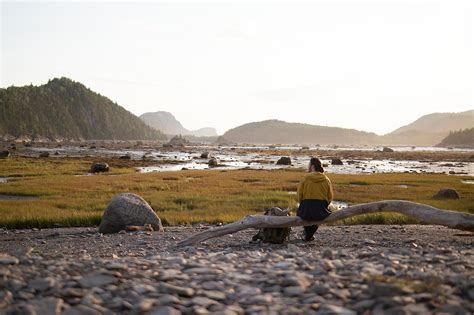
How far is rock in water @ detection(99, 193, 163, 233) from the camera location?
18.7 metres

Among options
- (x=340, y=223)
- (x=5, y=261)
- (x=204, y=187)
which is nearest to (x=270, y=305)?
(x=5, y=261)

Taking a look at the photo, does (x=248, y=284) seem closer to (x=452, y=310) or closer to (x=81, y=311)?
(x=81, y=311)

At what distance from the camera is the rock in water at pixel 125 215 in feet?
61.2

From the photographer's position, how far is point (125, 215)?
18891 millimetres

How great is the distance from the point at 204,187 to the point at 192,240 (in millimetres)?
22837

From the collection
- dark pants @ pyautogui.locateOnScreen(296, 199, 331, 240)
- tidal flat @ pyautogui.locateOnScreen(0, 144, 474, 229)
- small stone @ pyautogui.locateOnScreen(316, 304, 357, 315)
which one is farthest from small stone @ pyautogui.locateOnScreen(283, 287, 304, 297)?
tidal flat @ pyautogui.locateOnScreen(0, 144, 474, 229)

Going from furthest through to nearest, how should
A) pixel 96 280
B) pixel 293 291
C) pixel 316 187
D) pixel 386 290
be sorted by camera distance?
1. pixel 316 187
2. pixel 96 280
3. pixel 293 291
4. pixel 386 290

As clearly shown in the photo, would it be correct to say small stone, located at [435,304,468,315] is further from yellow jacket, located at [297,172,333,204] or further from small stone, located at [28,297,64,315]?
yellow jacket, located at [297,172,333,204]

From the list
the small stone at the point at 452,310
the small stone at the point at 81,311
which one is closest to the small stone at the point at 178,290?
the small stone at the point at 81,311

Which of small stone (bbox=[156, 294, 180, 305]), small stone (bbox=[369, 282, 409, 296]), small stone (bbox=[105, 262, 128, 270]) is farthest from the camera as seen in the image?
small stone (bbox=[105, 262, 128, 270])

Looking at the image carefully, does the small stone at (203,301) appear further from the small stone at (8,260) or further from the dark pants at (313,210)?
the dark pants at (313,210)

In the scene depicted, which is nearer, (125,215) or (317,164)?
(317,164)

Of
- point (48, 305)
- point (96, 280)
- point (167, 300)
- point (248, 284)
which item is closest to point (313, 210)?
point (248, 284)

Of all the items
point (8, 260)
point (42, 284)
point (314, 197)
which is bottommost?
point (42, 284)
